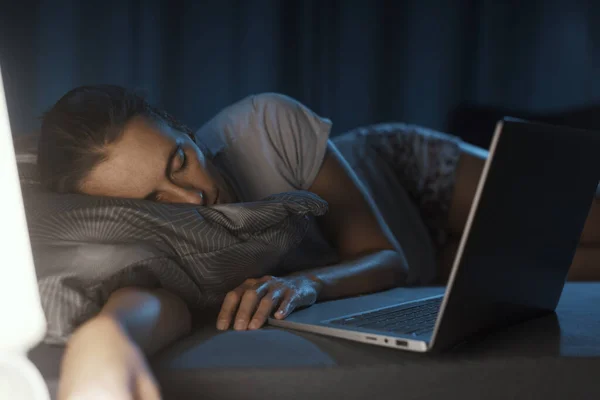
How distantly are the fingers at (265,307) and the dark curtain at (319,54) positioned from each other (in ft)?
4.02

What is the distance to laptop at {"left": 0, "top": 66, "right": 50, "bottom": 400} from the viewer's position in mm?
435

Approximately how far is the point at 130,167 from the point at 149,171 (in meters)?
0.03

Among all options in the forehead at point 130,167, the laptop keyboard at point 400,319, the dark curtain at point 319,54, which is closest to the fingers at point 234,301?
the laptop keyboard at point 400,319

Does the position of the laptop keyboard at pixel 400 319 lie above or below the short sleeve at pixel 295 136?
below

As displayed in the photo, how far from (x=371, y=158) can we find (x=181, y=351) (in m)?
1.11

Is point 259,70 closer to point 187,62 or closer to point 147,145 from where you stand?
point 187,62

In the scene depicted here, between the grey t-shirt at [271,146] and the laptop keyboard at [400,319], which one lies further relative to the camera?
the grey t-shirt at [271,146]

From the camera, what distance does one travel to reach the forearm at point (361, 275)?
42.7 inches

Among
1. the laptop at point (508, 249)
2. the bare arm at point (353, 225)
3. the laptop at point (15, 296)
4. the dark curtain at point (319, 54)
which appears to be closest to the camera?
the laptop at point (15, 296)

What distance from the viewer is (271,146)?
1390 mm

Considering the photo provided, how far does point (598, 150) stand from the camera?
760 mm

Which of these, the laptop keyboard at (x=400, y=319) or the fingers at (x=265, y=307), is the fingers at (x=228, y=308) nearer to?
the fingers at (x=265, y=307)

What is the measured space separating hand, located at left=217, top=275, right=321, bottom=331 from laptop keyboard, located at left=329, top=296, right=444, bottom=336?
0.11m

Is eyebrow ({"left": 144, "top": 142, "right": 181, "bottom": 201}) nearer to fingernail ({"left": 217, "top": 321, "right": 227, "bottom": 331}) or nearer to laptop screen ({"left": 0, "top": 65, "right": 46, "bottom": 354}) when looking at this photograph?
fingernail ({"left": 217, "top": 321, "right": 227, "bottom": 331})
